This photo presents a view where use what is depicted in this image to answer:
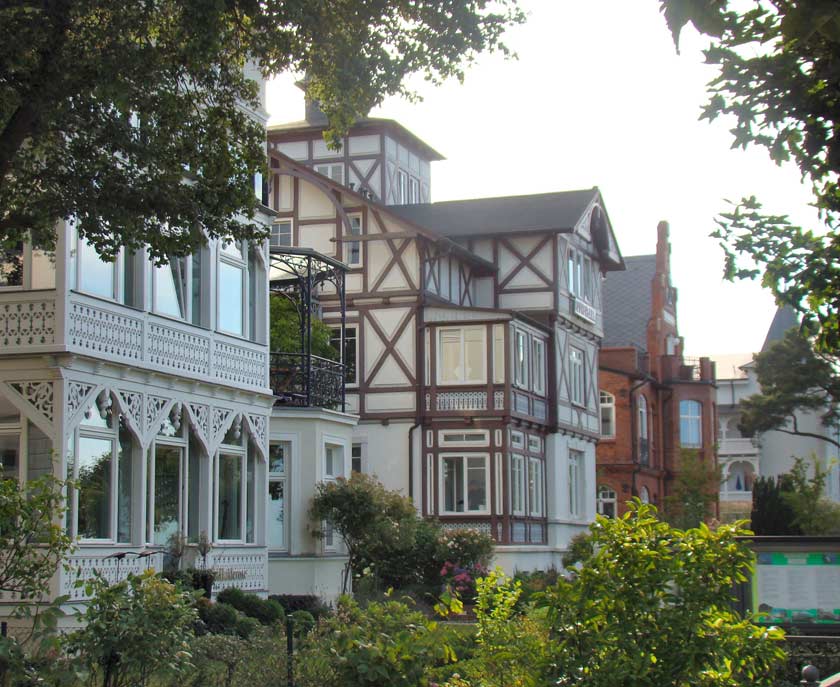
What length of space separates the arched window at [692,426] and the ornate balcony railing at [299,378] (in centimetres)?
3477

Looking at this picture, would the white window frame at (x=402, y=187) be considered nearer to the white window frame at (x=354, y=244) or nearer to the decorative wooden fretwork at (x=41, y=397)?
the white window frame at (x=354, y=244)

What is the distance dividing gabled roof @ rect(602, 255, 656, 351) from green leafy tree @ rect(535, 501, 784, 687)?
181 ft

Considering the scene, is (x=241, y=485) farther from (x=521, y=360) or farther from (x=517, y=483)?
(x=521, y=360)

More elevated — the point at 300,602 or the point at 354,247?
the point at 354,247

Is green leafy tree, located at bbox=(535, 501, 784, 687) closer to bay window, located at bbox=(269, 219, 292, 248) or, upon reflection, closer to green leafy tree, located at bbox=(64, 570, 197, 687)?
green leafy tree, located at bbox=(64, 570, 197, 687)

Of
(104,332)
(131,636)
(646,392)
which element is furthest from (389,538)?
(646,392)

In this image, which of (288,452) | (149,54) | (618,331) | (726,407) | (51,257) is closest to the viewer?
(149,54)

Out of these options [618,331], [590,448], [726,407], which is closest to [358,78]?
[590,448]

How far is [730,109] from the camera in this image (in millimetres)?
9211

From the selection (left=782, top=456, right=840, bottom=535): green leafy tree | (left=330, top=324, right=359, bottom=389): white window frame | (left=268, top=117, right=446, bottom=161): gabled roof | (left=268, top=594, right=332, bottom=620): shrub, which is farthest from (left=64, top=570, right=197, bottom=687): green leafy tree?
(left=782, top=456, right=840, bottom=535): green leafy tree

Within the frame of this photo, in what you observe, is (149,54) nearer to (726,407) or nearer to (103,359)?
(103,359)

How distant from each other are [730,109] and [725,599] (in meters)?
3.33

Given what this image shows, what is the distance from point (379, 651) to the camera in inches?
383

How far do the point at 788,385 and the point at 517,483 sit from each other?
76.6 ft
